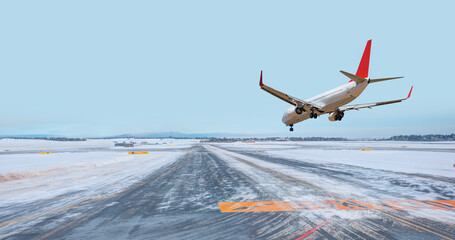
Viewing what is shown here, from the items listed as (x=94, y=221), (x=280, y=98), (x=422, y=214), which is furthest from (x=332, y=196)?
(x=280, y=98)

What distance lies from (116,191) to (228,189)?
5593 millimetres

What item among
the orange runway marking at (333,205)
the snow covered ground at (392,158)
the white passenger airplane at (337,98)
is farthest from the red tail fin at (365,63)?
the orange runway marking at (333,205)

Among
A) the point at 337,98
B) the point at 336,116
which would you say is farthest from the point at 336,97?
the point at 336,116

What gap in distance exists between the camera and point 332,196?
10422 mm

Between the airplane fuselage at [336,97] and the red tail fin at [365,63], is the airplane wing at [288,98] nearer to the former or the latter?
the airplane fuselage at [336,97]

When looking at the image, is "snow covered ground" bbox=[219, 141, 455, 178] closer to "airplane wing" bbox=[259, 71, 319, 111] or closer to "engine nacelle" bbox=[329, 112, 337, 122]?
"engine nacelle" bbox=[329, 112, 337, 122]

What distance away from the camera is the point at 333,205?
29.3 feet

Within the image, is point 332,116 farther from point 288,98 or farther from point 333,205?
point 333,205

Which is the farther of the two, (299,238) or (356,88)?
(356,88)

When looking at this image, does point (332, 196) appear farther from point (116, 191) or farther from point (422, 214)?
point (116, 191)

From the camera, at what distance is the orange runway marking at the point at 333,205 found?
28.0ft

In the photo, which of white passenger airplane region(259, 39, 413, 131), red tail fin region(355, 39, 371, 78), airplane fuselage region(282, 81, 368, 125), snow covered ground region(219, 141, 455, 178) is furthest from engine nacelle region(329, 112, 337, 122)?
red tail fin region(355, 39, 371, 78)

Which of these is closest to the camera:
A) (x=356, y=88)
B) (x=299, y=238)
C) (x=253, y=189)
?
(x=299, y=238)

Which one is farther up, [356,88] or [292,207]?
[356,88]
